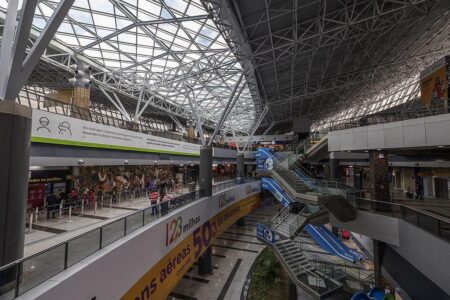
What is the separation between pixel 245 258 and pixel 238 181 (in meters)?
8.26

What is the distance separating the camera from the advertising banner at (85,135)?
11252mm

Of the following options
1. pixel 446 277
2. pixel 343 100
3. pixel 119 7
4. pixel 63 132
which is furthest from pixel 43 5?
pixel 343 100

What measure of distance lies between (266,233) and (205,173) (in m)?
5.94

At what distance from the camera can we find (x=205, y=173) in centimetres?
1672

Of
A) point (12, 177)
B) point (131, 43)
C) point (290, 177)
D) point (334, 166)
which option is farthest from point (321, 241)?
point (131, 43)

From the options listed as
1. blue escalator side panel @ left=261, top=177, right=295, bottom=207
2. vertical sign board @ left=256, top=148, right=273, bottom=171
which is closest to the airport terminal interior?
vertical sign board @ left=256, top=148, right=273, bottom=171

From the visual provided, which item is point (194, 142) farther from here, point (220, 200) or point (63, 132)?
point (63, 132)

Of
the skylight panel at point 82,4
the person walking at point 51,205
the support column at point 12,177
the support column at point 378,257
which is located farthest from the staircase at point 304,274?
the skylight panel at point 82,4

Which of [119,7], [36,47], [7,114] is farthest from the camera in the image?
[119,7]

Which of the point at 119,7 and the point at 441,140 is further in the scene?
the point at 119,7

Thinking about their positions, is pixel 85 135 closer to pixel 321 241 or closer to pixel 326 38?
pixel 326 38

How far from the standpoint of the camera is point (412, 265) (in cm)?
1148

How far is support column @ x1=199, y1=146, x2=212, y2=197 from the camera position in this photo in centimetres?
1642

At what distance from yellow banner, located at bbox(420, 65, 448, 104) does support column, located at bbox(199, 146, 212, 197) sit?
1412cm
